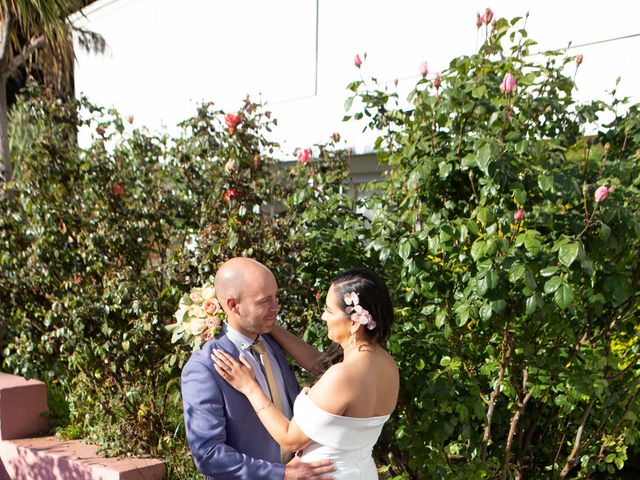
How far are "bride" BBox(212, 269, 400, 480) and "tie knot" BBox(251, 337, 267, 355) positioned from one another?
131 millimetres

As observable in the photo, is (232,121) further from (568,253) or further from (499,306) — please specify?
(568,253)

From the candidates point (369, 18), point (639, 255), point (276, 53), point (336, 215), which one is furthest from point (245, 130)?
point (276, 53)

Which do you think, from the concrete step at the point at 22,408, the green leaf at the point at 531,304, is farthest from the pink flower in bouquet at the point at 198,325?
the concrete step at the point at 22,408

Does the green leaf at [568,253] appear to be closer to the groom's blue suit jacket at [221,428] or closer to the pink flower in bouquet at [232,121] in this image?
the groom's blue suit jacket at [221,428]

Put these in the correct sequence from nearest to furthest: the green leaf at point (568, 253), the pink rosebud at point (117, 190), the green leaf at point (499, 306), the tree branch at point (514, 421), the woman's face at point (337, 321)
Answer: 1. the woman's face at point (337, 321)
2. the green leaf at point (568, 253)
3. the green leaf at point (499, 306)
4. the tree branch at point (514, 421)
5. the pink rosebud at point (117, 190)

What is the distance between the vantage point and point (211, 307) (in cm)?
291

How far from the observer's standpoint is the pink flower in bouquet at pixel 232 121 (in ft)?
13.3

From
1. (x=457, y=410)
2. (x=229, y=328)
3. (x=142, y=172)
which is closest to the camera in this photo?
(x=229, y=328)

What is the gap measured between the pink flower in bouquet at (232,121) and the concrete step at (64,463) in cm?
235

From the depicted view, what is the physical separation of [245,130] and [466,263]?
1.61m

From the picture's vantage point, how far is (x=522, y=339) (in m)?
3.49

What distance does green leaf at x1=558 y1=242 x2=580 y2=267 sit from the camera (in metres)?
2.68

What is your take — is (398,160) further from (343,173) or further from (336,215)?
(343,173)

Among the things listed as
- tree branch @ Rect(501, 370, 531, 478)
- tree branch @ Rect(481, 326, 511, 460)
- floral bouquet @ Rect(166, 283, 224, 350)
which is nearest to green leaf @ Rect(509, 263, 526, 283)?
tree branch @ Rect(481, 326, 511, 460)
